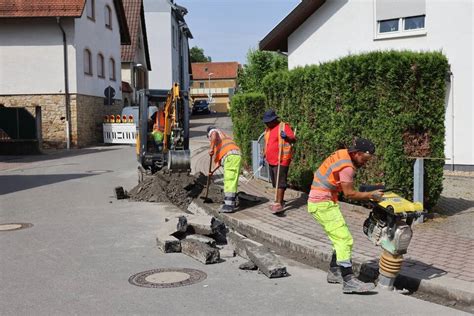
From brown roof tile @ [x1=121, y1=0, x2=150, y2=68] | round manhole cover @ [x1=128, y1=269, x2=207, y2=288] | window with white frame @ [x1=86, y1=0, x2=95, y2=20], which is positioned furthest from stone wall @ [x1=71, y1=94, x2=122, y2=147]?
round manhole cover @ [x1=128, y1=269, x2=207, y2=288]

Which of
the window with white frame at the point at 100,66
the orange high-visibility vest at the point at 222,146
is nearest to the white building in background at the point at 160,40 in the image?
the window with white frame at the point at 100,66

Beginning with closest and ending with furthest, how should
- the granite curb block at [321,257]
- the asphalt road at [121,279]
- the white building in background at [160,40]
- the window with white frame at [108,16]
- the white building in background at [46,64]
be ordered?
Result: the asphalt road at [121,279]
the granite curb block at [321,257]
the white building in background at [46,64]
the window with white frame at [108,16]
the white building in background at [160,40]

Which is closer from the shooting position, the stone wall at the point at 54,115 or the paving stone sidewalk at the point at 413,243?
the paving stone sidewalk at the point at 413,243

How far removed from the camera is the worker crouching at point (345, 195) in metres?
5.16

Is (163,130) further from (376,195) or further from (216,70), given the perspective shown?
(216,70)

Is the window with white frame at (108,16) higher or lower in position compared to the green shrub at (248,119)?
higher

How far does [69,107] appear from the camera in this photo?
27219 mm

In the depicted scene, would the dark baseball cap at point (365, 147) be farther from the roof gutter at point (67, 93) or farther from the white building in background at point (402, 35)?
the roof gutter at point (67, 93)

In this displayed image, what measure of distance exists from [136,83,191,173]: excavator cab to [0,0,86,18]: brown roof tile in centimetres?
1472

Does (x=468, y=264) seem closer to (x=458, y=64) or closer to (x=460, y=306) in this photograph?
(x=460, y=306)

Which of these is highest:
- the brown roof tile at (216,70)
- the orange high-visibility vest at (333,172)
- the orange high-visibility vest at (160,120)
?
the brown roof tile at (216,70)

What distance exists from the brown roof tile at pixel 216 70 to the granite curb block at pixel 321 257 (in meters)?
97.2

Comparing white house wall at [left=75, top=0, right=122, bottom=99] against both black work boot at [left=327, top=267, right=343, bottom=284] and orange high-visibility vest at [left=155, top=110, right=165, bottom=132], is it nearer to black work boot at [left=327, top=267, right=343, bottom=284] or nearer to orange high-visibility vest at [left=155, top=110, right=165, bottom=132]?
orange high-visibility vest at [left=155, top=110, right=165, bottom=132]

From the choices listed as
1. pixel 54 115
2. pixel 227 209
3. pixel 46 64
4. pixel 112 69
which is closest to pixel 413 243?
pixel 227 209
